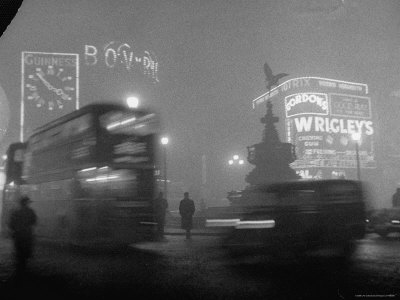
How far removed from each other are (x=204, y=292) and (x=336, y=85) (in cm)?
8804

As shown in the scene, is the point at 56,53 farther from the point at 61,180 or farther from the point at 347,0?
the point at 61,180

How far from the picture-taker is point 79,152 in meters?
14.9

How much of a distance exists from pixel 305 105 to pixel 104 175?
74.3 m

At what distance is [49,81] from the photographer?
111125 millimetres

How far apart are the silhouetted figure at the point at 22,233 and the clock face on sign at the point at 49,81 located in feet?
343

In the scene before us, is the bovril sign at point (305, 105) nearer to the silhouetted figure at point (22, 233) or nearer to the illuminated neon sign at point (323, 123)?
the illuminated neon sign at point (323, 123)

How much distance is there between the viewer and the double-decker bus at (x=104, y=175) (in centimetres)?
1438

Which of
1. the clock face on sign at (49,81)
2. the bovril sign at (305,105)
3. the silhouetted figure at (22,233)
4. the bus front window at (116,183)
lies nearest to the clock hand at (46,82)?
the clock face on sign at (49,81)

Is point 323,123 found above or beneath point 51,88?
beneath

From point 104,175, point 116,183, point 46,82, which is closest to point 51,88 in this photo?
point 46,82

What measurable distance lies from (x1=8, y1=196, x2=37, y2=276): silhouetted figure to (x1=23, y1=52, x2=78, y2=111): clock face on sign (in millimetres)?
104560

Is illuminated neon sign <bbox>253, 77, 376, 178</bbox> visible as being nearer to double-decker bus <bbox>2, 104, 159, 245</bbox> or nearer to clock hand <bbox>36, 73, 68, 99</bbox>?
clock hand <bbox>36, 73, 68, 99</bbox>

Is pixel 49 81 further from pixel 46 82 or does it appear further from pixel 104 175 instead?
pixel 104 175

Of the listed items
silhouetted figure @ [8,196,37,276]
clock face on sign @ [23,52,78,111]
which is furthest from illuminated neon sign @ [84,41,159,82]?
silhouetted figure @ [8,196,37,276]
